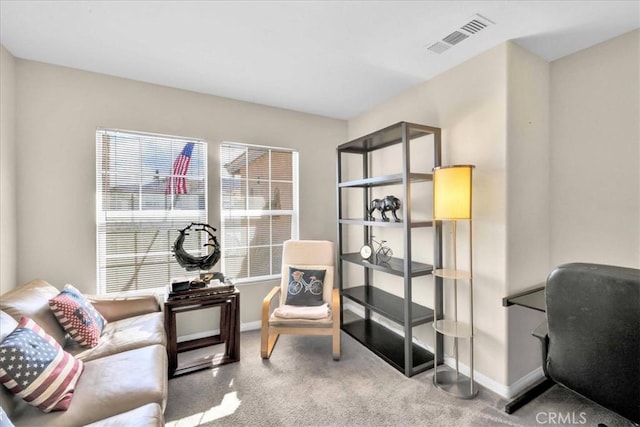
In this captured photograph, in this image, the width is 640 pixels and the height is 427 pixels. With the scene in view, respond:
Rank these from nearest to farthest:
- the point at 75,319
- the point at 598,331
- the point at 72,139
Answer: the point at 598,331 → the point at 75,319 → the point at 72,139

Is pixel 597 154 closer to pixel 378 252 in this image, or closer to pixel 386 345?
pixel 378 252

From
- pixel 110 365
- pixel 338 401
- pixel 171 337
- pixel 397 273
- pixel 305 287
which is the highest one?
pixel 397 273

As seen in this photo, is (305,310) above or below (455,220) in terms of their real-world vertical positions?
below

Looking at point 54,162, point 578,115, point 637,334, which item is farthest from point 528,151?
point 54,162

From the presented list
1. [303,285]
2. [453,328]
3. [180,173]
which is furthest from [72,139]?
[453,328]

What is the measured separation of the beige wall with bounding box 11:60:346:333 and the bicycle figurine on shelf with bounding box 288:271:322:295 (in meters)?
1.08

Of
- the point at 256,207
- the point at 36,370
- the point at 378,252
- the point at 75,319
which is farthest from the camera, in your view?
the point at 256,207

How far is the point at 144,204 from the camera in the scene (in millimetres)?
2633

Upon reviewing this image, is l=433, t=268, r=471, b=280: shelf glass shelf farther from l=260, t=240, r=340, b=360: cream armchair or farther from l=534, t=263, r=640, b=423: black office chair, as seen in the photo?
l=260, t=240, r=340, b=360: cream armchair

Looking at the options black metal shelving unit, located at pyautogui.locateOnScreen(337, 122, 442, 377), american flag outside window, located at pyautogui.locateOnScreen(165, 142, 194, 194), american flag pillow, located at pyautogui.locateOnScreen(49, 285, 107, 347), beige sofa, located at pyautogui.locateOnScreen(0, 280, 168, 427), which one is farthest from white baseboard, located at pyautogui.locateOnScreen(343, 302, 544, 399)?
american flag outside window, located at pyautogui.locateOnScreen(165, 142, 194, 194)

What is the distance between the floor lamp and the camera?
1.92 m

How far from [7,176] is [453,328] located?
3.68 m

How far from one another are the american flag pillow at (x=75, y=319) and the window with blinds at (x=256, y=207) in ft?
4.11

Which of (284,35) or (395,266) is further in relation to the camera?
(395,266)
